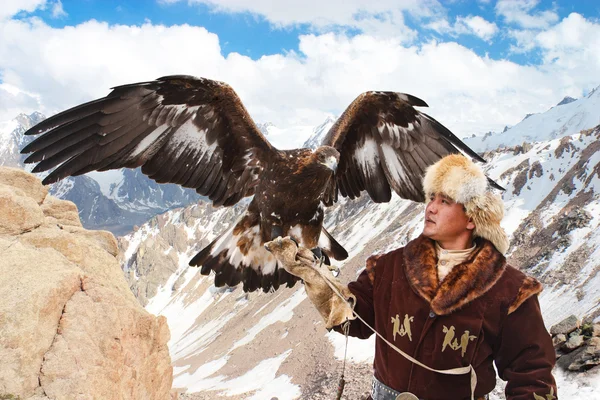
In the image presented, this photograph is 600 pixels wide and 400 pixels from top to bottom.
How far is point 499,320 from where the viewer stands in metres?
2.40

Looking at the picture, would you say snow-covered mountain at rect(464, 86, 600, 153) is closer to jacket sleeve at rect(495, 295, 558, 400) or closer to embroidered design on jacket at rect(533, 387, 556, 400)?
jacket sleeve at rect(495, 295, 558, 400)

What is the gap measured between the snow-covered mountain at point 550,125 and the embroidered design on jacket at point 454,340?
478 feet

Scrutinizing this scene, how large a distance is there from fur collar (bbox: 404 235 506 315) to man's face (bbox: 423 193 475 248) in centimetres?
10

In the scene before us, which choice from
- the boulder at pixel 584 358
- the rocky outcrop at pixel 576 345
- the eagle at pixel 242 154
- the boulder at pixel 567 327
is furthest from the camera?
the boulder at pixel 567 327

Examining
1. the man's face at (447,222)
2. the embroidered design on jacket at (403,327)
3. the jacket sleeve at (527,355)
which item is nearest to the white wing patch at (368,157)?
the man's face at (447,222)

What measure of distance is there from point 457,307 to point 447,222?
50 cm

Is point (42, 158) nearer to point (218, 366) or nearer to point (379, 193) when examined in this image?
point (379, 193)

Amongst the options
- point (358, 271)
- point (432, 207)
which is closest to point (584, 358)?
point (432, 207)

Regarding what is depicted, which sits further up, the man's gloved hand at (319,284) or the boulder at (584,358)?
the man's gloved hand at (319,284)

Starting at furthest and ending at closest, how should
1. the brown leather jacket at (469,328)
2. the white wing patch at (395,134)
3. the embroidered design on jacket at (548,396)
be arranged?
the white wing patch at (395,134), the brown leather jacket at (469,328), the embroidered design on jacket at (548,396)

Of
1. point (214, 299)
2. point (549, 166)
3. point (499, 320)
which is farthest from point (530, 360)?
point (214, 299)

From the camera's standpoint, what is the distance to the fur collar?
2412 mm

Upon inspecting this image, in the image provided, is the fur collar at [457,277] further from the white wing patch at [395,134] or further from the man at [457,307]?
the white wing patch at [395,134]

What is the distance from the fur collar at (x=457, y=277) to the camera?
241 cm
